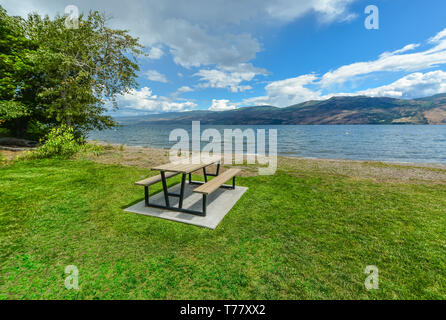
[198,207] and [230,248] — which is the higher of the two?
[198,207]

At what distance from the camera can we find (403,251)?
3.71 m

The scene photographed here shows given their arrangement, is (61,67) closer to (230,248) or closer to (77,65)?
(77,65)

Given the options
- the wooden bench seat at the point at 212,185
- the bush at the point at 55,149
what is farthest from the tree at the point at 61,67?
the wooden bench seat at the point at 212,185

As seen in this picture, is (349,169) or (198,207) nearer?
(198,207)

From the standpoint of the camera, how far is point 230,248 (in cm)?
379

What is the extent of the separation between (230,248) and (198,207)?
2.02 meters

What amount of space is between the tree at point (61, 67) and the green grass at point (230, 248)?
474 inches

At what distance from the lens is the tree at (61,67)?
47.1 ft

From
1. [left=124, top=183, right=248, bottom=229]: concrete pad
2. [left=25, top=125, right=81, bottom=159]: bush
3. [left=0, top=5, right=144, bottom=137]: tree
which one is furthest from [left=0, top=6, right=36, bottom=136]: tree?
[left=124, top=183, right=248, bottom=229]: concrete pad

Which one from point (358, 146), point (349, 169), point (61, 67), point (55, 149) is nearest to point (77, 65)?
point (61, 67)

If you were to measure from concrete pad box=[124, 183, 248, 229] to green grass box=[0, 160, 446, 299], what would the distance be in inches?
9.1

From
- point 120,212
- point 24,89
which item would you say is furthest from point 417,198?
point 24,89
